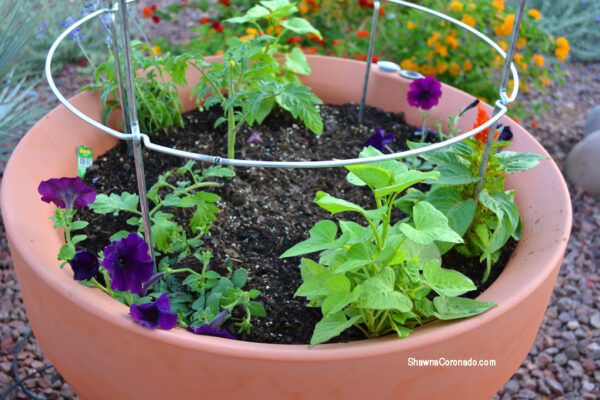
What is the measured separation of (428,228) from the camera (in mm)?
1174

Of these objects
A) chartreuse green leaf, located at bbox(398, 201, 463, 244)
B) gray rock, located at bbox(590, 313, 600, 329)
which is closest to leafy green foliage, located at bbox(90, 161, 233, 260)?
chartreuse green leaf, located at bbox(398, 201, 463, 244)

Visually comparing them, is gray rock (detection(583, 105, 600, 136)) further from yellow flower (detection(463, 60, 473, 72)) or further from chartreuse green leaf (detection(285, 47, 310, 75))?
chartreuse green leaf (detection(285, 47, 310, 75))

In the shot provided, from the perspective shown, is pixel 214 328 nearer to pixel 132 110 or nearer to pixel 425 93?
pixel 132 110

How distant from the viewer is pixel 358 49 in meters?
3.03

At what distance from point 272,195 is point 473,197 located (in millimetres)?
553

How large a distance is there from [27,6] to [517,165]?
7.43ft

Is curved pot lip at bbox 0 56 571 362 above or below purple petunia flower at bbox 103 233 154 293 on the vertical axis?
below

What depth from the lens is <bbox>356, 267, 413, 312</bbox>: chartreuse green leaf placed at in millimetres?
1097

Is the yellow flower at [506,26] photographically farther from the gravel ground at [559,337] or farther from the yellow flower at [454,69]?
the gravel ground at [559,337]

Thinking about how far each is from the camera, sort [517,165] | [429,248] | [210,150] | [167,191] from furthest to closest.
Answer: [210,150] < [167,191] < [517,165] < [429,248]

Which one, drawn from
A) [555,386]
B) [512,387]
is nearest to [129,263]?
[512,387]

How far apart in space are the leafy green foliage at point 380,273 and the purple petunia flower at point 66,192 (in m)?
0.49

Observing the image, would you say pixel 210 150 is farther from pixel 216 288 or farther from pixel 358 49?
pixel 358 49

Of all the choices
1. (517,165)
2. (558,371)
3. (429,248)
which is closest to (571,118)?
(558,371)
